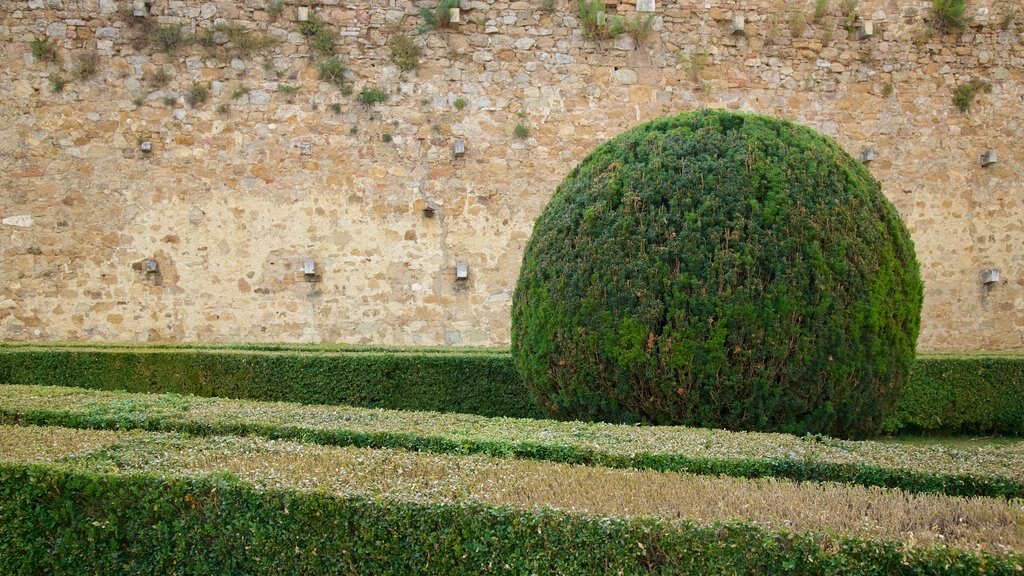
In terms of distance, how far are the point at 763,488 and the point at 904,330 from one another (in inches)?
99.1

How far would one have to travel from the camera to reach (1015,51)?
10.6 m

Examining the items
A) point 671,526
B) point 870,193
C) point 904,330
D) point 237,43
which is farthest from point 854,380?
point 237,43

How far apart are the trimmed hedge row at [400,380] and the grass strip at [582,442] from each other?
1.85 meters

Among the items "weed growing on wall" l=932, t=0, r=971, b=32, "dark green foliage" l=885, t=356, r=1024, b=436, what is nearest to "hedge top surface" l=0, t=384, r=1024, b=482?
"dark green foliage" l=885, t=356, r=1024, b=436

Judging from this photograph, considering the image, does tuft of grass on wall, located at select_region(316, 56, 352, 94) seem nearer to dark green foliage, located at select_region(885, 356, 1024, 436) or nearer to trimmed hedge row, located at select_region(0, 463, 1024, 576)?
dark green foliage, located at select_region(885, 356, 1024, 436)

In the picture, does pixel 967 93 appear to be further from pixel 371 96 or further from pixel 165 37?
pixel 165 37

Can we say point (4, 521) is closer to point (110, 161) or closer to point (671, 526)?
point (671, 526)

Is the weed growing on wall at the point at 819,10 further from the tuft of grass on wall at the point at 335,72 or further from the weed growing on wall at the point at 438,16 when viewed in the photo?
the tuft of grass on wall at the point at 335,72

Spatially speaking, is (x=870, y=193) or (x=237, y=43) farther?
(x=237, y=43)

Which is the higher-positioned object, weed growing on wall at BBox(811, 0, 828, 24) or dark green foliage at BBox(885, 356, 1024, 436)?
weed growing on wall at BBox(811, 0, 828, 24)

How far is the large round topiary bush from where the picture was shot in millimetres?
4266

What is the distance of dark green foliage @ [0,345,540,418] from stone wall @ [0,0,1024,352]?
2705 millimetres

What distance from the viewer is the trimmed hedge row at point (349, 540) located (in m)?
2.09

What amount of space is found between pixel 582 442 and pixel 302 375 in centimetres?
375
